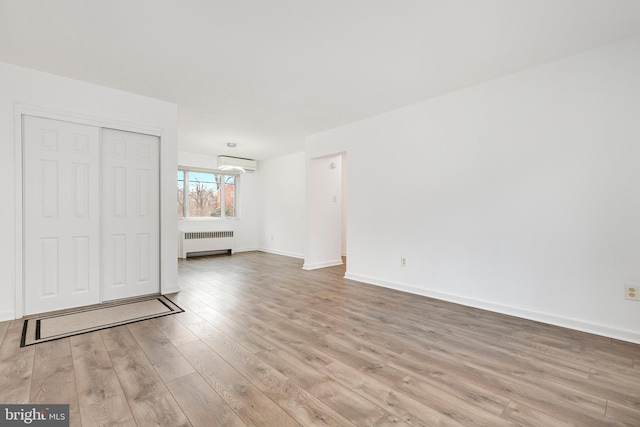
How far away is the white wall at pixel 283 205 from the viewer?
684 centimetres

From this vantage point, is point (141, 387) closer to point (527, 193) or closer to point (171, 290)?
point (171, 290)

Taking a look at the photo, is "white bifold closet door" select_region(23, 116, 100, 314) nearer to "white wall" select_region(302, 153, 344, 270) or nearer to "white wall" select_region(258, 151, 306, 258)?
"white wall" select_region(302, 153, 344, 270)

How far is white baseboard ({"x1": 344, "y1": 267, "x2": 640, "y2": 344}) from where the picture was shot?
2.44m

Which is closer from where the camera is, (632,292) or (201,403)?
(201,403)

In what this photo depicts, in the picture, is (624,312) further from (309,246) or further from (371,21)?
(309,246)

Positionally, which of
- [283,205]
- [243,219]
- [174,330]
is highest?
[283,205]

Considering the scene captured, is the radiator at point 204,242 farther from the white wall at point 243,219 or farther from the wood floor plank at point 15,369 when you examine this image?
the wood floor plank at point 15,369

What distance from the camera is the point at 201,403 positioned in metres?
1.60

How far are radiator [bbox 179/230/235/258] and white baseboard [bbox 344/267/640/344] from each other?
4407 millimetres

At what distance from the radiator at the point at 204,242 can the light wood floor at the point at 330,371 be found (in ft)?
12.6

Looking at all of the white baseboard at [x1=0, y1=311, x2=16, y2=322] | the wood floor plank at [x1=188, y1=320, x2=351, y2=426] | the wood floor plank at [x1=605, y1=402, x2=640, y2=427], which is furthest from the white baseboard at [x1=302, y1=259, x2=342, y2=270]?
the wood floor plank at [x1=605, y1=402, x2=640, y2=427]

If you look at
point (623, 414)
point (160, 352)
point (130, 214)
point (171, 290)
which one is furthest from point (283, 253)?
point (623, 414)

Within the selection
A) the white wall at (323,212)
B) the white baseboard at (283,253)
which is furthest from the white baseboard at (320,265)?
the white baseboard at (283,253)

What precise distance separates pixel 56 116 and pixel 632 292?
557 centimetres
